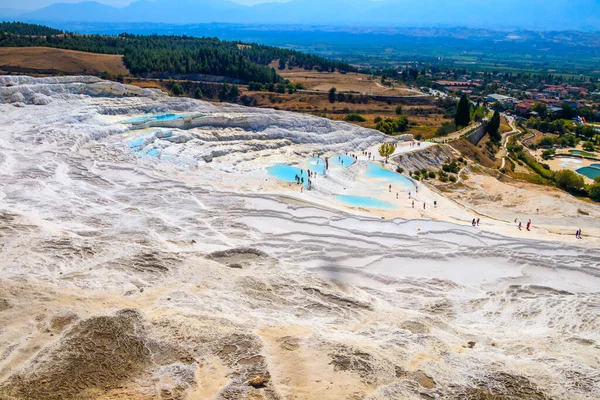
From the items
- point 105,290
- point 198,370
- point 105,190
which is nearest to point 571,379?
point 198,370

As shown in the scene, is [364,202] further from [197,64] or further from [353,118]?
[197,64]

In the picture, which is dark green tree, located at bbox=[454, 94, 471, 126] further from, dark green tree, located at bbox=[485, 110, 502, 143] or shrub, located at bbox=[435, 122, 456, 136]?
dark green tree, located at bbox=[485, 110, 502, 143]

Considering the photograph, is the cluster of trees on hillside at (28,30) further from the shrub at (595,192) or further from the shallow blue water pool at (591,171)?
the shrub at (595,192)

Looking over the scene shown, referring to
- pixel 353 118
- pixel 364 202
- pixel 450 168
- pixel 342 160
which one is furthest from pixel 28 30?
pixel 364 202

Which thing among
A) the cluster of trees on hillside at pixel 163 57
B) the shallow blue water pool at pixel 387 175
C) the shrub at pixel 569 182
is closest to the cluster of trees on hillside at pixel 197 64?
the cluster of trees on hillside at pixel 163 57

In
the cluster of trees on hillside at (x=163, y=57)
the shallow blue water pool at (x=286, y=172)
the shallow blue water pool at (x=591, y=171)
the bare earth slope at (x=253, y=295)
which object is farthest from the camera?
the cluster of trees on hillside at (x=163, y=57)
